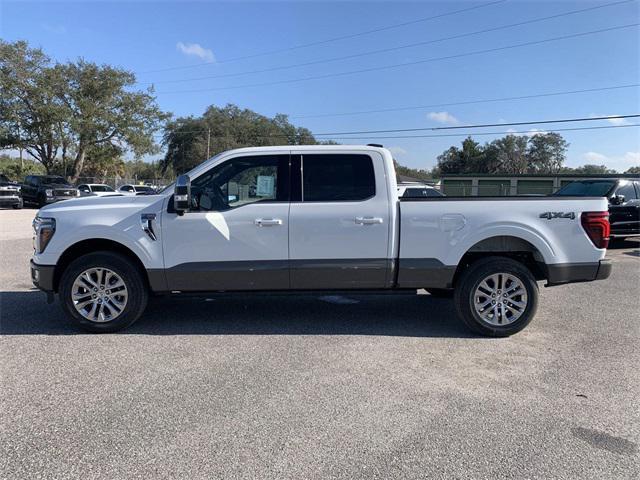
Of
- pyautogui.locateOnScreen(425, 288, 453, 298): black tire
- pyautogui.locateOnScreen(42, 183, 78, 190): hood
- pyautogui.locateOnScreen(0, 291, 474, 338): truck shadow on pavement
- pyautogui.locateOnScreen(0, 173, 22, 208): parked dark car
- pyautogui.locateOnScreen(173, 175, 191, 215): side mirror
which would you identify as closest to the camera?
pyautogui.locateOnScreen(173, 175, 191, 215): side mirror

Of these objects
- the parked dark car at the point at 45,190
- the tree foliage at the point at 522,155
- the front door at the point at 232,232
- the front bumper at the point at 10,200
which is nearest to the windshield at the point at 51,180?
the parked dark car at the point at 45,190

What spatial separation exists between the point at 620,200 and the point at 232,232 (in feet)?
36.4

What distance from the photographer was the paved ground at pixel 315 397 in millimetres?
2984

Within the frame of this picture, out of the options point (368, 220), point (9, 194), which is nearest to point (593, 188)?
point (368, 220)

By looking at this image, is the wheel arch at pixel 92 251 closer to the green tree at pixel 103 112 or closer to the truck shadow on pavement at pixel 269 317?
the truck shadow on pavement at pixel 269 317

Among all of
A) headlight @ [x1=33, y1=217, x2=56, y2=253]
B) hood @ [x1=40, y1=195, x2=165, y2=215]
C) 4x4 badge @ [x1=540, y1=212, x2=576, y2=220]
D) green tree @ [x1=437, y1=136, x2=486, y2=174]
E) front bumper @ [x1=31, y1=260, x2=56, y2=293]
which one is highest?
green tree @ [x1=437, y1=136, x2=486, y2=174]

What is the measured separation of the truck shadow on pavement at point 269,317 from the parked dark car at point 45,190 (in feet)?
79.5

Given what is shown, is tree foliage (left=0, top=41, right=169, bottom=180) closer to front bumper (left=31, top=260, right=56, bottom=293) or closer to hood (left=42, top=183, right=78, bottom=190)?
hood (left=42, top=183, right=78, bottom=190)

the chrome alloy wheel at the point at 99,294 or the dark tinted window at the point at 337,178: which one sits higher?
the dark tinted window at the point at 337,178

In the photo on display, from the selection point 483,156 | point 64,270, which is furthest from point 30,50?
point 483,156

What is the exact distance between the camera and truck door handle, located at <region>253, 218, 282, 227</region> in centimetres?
523

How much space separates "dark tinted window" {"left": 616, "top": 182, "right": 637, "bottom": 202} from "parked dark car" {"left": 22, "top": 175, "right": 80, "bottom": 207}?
2666 centimetres

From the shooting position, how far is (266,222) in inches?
206

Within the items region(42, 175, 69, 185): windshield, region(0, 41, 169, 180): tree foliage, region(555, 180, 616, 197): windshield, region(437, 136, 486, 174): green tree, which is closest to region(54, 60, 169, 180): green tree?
region(0, 41, 169, 180): tree foliage
